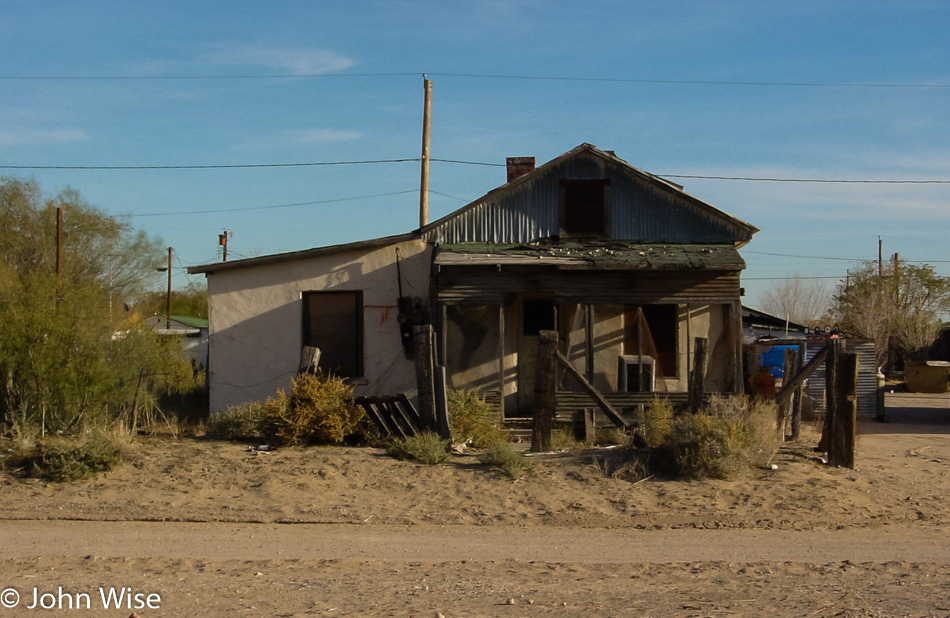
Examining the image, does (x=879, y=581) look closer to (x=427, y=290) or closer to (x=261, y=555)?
(x=261, y=555)

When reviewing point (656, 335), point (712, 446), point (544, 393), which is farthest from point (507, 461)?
point (656, 335)

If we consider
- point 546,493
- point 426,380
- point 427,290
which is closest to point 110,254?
point 427,290

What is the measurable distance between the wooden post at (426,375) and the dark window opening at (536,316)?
4883mm

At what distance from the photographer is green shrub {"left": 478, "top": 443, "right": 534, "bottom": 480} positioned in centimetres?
1015

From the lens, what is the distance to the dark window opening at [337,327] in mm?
16234

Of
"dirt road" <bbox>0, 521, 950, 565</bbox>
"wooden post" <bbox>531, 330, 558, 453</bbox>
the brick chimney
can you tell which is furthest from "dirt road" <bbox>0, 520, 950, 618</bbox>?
the brick chimney

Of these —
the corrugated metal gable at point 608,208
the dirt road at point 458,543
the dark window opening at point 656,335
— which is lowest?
the dirt road at point 458,543

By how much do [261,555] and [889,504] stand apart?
650 cm

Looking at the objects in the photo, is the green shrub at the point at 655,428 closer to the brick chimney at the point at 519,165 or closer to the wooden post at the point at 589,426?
the wooden post at the point at 589,426

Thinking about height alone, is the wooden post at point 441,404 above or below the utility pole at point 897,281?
below

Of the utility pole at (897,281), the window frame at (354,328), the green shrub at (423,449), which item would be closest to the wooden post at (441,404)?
the green shrub at (423,449)

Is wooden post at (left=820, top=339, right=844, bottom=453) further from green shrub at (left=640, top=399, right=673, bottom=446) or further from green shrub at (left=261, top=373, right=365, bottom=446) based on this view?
green shrub at (left=261, top=373, right=365, bottom=446)

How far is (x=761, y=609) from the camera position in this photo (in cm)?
618

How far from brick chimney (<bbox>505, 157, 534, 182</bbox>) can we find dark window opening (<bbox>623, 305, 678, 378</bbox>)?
3.52 meters
